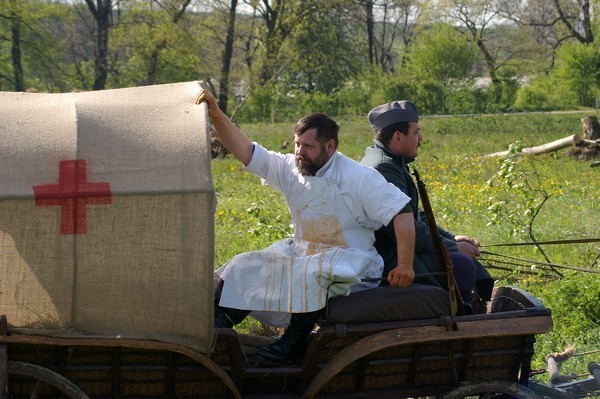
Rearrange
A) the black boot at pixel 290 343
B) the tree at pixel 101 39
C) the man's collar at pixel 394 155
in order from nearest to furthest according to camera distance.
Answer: the black boot at pixel 290 343, the man's collar at pixel 394 155, the tree at pixel 101 39

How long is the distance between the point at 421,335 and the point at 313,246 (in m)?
0.68

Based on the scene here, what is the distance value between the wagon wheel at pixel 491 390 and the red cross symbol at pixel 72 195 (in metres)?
1.83

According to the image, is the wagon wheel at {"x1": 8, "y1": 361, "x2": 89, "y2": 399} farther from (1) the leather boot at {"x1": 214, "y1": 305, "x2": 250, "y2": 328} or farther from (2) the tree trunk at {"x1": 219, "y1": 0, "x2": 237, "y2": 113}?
(2) the tree trunk at {"x1": 219, "y1": 0, "x2": 237, "y2": 113}

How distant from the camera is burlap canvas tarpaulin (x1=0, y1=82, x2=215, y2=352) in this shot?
3.44m

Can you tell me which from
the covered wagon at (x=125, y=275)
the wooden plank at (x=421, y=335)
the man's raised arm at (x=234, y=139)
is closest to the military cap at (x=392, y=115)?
the man's raised arm at (x=234, y=139)

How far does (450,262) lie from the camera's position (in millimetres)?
4047

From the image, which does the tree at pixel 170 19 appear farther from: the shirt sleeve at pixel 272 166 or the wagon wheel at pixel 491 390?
the wagon wheel at pixel 491 390

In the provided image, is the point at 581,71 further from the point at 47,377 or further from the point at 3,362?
the point at 3,362

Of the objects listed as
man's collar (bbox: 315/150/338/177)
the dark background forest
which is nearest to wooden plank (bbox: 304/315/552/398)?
man's collar (bbox: 315/150/338/177)

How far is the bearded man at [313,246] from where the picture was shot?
3.96 m

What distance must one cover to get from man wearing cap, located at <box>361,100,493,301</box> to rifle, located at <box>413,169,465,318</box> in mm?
117

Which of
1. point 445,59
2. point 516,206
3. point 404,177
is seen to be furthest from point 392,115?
point 445,59

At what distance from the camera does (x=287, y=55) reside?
126ft

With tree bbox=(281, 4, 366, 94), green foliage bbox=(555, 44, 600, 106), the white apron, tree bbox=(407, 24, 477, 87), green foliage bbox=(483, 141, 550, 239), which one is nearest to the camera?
the white apron
